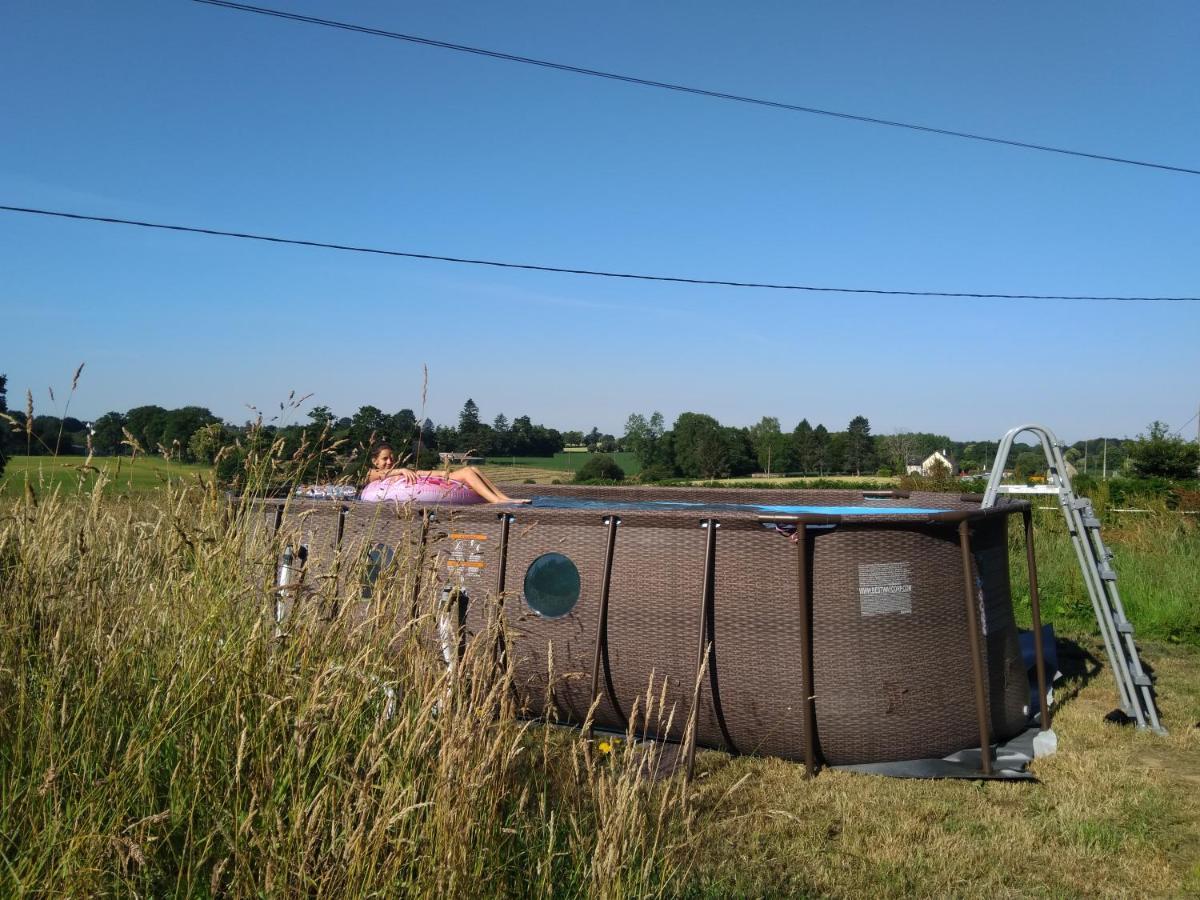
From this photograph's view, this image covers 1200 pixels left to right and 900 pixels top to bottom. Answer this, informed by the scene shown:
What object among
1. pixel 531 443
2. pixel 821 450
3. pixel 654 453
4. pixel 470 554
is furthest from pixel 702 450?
pixel 470 554

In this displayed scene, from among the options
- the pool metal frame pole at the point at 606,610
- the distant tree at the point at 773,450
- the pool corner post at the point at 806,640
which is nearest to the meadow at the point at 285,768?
the pool corner post at the point at 806,640

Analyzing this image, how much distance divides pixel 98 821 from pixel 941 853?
10.4ft

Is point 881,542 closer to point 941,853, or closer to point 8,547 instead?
point 941,853

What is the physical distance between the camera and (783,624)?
4.60 m

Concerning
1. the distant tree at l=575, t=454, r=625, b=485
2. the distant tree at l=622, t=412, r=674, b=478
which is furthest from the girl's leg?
the distant tree at l=622, t=412, r=674, b=478

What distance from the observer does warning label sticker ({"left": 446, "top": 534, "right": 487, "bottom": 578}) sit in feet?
17.4

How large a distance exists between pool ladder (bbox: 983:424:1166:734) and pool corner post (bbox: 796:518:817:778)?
1.82 metres

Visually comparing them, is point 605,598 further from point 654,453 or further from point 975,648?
point 654,453

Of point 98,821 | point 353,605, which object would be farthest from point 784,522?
point 98,821

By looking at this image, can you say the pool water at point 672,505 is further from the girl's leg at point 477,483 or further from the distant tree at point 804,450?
the distant tree at point 804,450

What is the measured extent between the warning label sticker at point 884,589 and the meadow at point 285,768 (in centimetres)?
111

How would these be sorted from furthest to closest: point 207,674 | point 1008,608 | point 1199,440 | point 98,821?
point 1199,440 < point 1008,608 < point 207,674 < point 98,821

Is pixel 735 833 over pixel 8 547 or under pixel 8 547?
under

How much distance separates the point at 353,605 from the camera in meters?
2.65
